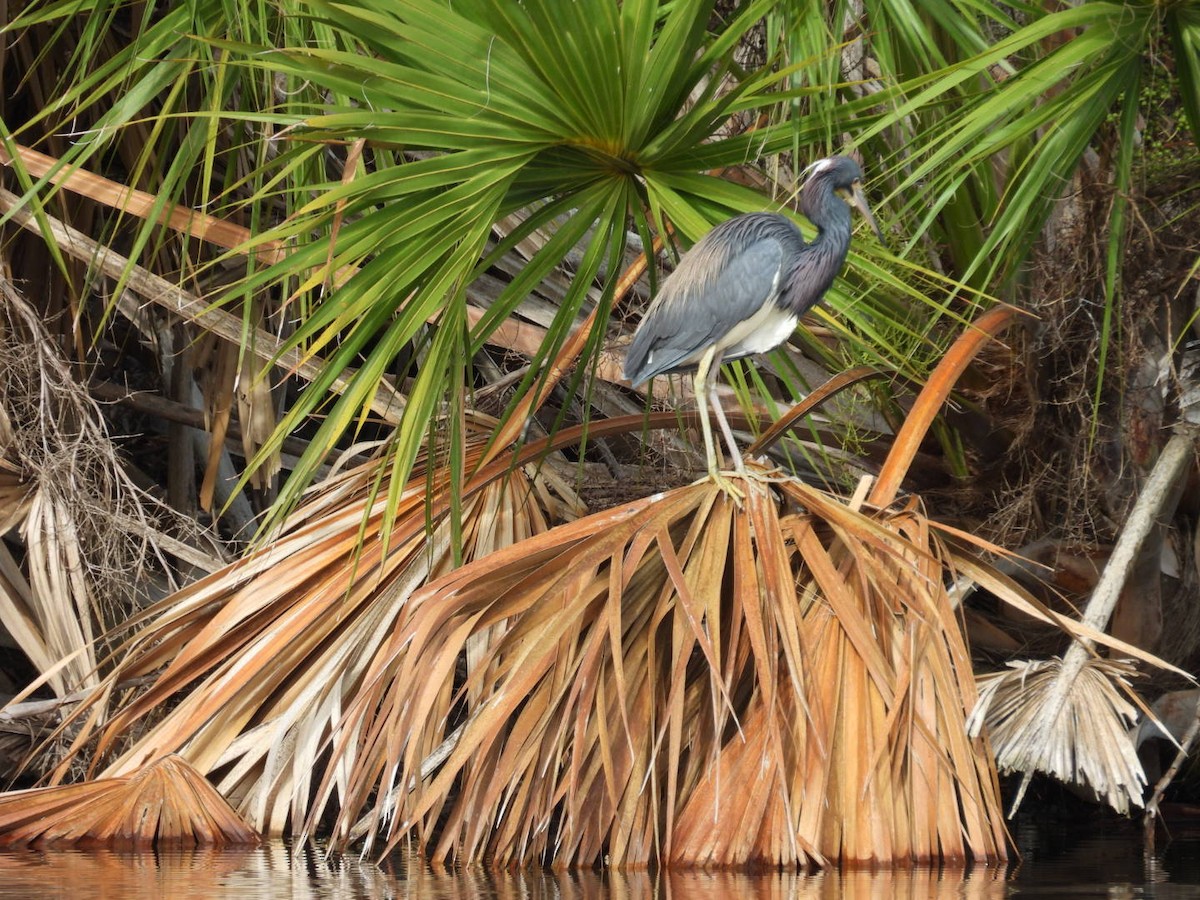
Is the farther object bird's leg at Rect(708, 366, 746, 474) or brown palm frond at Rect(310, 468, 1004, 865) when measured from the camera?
bird's leg at Rect(708, 366, 746, 474)

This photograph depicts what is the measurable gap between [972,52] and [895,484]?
1365 mm

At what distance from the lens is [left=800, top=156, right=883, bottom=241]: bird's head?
174 inches

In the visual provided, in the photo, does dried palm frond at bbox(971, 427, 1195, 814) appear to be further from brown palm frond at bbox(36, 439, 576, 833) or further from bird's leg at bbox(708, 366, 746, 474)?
brown palm frond at bbox(36, 439, 576, 833)

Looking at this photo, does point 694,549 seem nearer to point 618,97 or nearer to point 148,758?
point 618,97

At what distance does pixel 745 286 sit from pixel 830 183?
0.50 metres

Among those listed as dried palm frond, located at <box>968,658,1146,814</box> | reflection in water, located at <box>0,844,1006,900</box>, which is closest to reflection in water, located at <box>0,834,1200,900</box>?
reflection in water, located at <box>0,844,1006,900</box>

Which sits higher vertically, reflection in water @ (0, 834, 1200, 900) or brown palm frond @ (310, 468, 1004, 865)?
brown palm frond @ (310, 468, 1004, 865)

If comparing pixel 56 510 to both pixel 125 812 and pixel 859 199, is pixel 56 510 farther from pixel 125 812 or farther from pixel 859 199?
pixel 859 199

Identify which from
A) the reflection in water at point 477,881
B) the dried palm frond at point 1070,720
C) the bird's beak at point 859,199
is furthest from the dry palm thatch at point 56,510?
the dried palm frond at point 1070,720

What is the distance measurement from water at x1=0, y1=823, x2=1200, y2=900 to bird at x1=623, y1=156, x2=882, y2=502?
1.37 meters

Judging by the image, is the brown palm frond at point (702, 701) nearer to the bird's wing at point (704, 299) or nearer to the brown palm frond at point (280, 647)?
the brown palm frond at point (280, 647)

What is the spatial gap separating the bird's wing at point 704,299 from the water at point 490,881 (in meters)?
1.70

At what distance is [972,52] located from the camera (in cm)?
416

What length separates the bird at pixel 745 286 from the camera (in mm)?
4184
